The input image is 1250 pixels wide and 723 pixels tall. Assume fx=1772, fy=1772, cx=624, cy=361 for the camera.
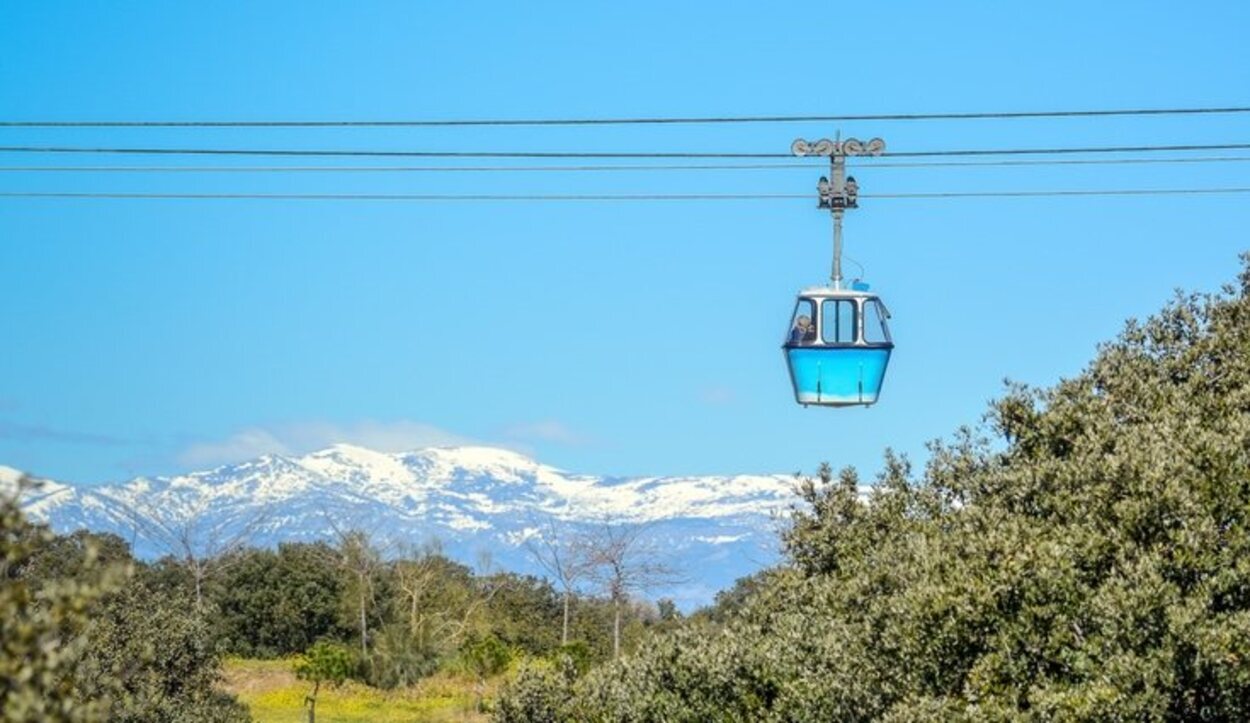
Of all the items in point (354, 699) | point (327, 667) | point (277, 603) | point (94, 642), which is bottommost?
point (94, 642)

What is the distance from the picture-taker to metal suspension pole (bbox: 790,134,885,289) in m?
16.5

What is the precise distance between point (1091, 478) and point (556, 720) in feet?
56.8

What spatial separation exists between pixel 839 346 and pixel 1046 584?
4.48 meters

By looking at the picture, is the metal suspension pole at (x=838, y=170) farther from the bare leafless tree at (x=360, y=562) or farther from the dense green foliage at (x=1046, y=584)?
the bare leafless tree at (x=360, y=562)

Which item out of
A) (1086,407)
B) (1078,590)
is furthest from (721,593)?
(1078,590)

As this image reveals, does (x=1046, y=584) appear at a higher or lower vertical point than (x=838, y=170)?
lower

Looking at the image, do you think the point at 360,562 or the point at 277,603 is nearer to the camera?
the point at 360,562

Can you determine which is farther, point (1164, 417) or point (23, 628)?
point (1164, 417)

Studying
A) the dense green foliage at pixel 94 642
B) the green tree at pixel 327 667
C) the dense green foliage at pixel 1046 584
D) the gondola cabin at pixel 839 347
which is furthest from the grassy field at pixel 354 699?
the gondola cabin at pixel 839 347

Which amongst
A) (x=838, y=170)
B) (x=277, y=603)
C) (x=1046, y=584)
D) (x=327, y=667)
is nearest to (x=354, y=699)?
(x=327, y=667)

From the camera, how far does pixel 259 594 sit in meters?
85.1

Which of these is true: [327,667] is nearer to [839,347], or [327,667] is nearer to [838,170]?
[839,347]

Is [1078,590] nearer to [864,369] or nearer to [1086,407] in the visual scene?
[864,369]

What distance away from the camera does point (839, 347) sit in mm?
20000
